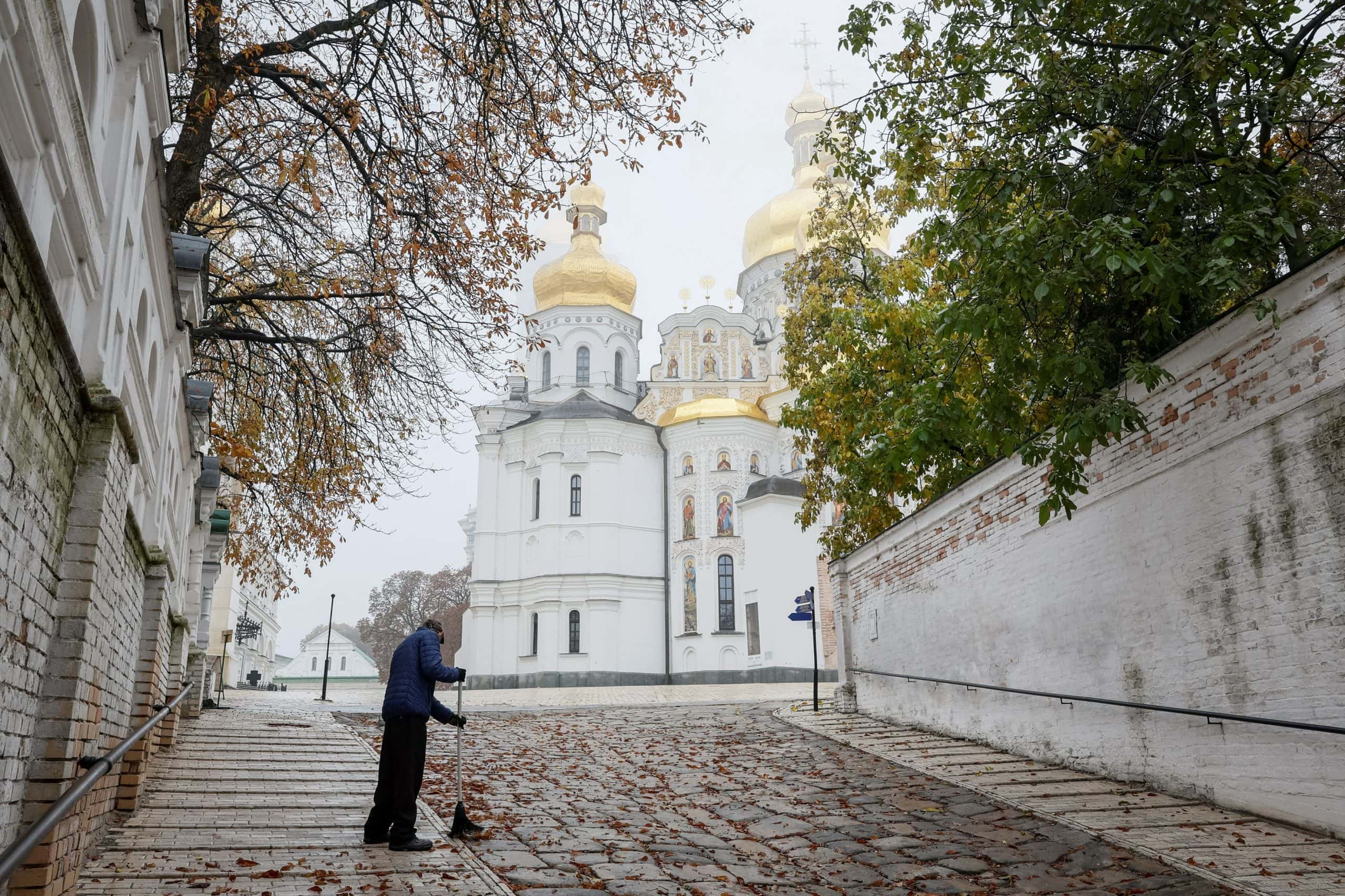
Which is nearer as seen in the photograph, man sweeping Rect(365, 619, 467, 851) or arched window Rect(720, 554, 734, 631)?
man sweeping Rect(365, 619, 467, 851)

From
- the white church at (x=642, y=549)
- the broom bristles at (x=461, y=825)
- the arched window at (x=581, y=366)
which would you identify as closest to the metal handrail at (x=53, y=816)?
the broom bristles at (x=461, y=825)

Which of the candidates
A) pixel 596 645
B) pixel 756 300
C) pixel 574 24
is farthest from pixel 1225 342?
pixel 756 300

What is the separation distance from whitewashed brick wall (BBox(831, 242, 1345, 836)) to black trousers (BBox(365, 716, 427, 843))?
18.1 ft

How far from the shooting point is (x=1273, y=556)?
7094 mm

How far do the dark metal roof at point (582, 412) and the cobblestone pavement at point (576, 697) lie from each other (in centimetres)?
1058

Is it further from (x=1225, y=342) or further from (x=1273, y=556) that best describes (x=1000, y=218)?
(x=1273, y=556)

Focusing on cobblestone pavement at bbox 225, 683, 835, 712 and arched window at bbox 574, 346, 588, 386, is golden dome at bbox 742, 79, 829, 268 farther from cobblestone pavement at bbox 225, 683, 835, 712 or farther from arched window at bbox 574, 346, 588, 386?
cobblestone pavement at bbox 225, 683, 835, 712

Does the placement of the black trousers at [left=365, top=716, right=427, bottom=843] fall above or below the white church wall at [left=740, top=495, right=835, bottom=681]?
below

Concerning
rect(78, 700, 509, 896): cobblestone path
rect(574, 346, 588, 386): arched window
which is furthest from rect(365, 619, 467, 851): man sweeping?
rect(574, 346, 588, 386): arched window

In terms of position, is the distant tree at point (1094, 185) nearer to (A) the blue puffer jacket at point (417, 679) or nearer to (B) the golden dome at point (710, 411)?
(A) the blue puffer jacket at point (417, 679)

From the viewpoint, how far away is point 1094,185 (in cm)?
830

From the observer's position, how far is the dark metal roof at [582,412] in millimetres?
42375

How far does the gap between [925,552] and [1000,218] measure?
500 centimetres

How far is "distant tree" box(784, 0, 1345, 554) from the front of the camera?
7414mm
